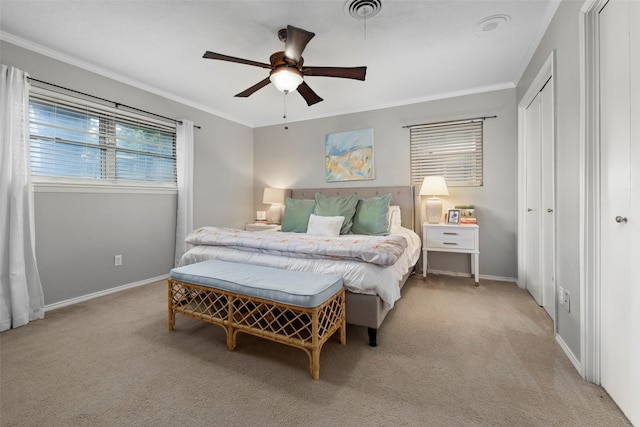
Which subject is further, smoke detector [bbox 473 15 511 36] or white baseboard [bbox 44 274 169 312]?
white baseboard [bbox 44 274 169 312]

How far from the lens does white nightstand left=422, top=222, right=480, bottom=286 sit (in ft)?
10.7

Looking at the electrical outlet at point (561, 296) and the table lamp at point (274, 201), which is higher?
the table lamp at point (274, 201)

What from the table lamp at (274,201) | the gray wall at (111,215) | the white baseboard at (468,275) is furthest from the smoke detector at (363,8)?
the white baseboard at (468,275)

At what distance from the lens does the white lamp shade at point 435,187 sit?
3459 mm

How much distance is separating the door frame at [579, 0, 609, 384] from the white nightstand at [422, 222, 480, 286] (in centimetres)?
169

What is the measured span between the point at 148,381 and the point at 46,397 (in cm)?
47

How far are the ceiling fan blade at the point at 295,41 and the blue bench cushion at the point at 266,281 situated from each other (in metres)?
1.62

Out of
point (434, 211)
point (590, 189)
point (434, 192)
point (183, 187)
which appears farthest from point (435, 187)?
point (183, 187)

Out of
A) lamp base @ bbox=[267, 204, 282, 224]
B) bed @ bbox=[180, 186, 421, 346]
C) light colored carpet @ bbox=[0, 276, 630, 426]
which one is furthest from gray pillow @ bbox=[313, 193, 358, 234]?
light colored carpet @ bbox=[0, 276, 630, 426]

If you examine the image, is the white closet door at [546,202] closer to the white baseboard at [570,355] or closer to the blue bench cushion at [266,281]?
the white baseboard at [570,355]

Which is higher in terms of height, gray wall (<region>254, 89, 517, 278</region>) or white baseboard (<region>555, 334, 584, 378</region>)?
gray wall (<region>254, 89, 517, 278</region>)

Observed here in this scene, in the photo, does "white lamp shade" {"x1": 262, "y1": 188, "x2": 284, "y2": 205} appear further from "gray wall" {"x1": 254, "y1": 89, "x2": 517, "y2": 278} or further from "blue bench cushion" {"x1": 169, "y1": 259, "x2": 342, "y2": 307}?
"blue bench cushion" {"x1": 169, "y1": 259, "x2": 342, "y2": 307}

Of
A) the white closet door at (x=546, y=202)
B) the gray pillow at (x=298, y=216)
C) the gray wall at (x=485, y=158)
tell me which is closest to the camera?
the white closet door at (x=546, y=202)

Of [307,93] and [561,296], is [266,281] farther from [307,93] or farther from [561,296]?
[561,296]
